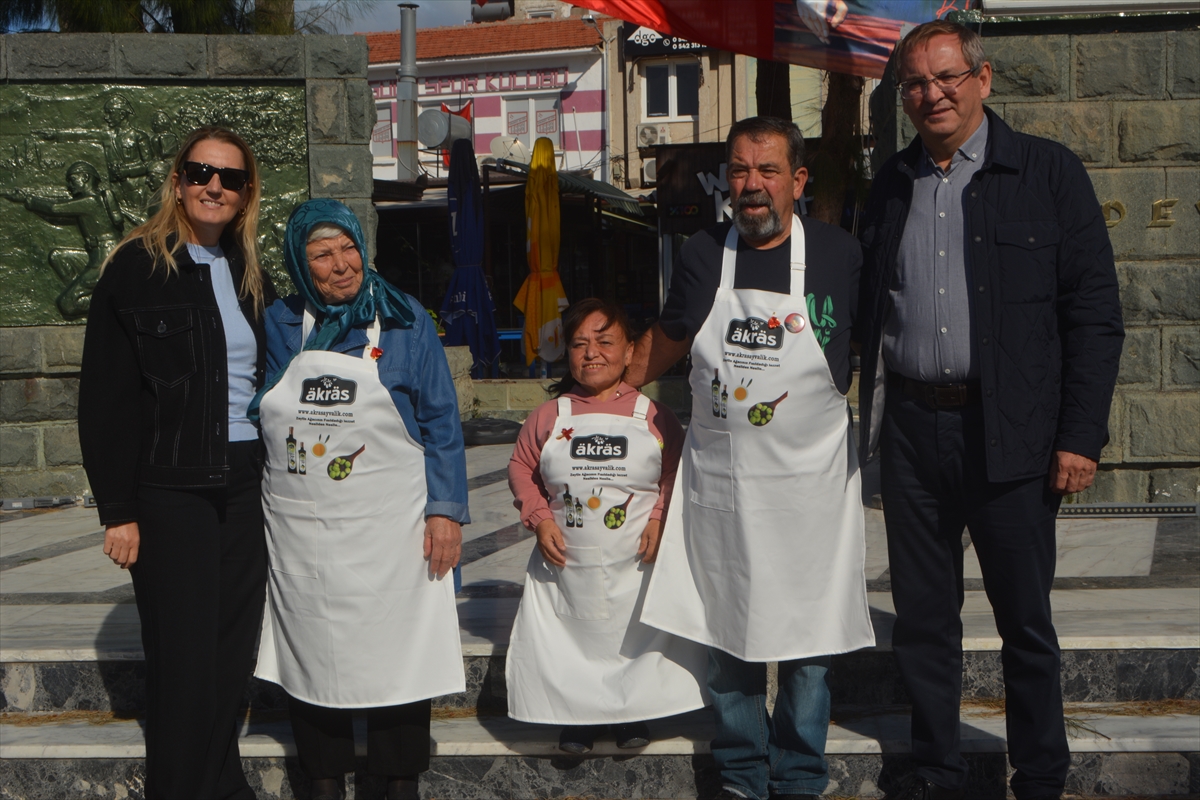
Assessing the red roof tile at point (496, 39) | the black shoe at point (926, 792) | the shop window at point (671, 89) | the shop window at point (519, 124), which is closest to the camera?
the black shoe at point (926, 792)

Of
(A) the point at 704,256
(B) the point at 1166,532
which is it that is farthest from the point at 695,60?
(A) the point at 704,256

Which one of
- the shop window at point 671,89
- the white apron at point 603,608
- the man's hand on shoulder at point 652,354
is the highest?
the shop window at point 671,89

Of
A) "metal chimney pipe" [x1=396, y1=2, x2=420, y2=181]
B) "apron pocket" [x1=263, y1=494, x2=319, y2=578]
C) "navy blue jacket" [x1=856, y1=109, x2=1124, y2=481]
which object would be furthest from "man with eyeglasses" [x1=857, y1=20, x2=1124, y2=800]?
"metal chimney pipe" [x1=396, y1=2, x2=420, y2=181]

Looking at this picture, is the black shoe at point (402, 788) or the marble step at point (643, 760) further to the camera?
the marble step at point (643, 760)

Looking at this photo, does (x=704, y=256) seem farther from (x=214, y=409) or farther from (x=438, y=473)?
(x=214, y=409)

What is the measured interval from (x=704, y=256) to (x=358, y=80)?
427 cm

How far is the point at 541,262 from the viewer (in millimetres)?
12273

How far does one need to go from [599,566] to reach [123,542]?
1.30 m

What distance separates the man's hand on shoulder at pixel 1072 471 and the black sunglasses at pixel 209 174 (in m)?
2.34

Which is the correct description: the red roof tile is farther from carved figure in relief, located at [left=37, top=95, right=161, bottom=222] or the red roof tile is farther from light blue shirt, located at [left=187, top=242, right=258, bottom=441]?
light blue shirt, located at [left=187, top=242, right=258, bottom=441]

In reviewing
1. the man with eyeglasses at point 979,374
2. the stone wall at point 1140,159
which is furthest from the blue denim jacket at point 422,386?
the stone wall at point 1140,159

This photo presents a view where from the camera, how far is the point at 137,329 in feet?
9.39

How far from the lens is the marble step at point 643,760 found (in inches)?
131

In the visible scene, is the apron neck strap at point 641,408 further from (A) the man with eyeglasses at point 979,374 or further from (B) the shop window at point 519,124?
(B) the shop window at point 519,124
